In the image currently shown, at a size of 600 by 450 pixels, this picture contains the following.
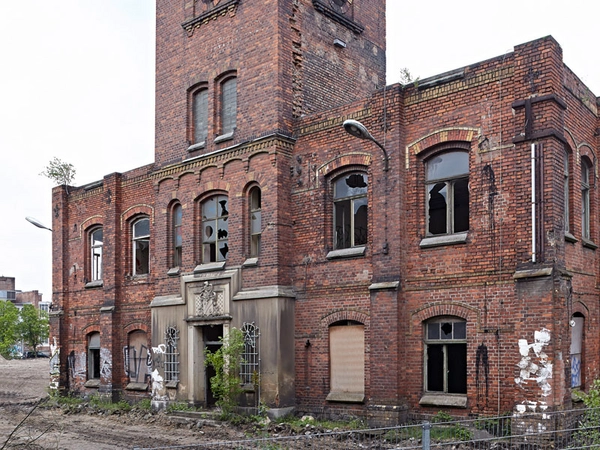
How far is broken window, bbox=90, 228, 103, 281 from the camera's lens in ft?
79.3

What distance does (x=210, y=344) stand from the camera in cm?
1870

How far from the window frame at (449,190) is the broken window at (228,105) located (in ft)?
19.6

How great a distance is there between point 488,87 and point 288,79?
559 centimetres

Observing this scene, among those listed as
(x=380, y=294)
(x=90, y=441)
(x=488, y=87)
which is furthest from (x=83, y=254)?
(x=488, y=87)

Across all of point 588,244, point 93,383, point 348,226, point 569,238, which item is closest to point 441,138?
point 348,226

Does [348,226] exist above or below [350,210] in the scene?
below

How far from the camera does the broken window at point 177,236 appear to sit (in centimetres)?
2020

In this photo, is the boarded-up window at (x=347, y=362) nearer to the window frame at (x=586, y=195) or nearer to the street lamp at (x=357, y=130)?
the street lamp at (x=357, y=130)

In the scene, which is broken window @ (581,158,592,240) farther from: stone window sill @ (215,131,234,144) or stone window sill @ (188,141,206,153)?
stone window sill @ (188,141,206,153)

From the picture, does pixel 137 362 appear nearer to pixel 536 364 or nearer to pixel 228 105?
pixel 228 105

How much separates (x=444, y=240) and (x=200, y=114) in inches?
341

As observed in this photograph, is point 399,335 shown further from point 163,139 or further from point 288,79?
point 163,139

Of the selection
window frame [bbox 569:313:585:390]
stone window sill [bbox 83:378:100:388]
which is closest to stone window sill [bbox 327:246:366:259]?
window frame [bbox 569:313:585:390]

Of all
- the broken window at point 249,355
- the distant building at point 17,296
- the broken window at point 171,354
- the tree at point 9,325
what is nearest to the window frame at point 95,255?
the broken window at point 171,354
